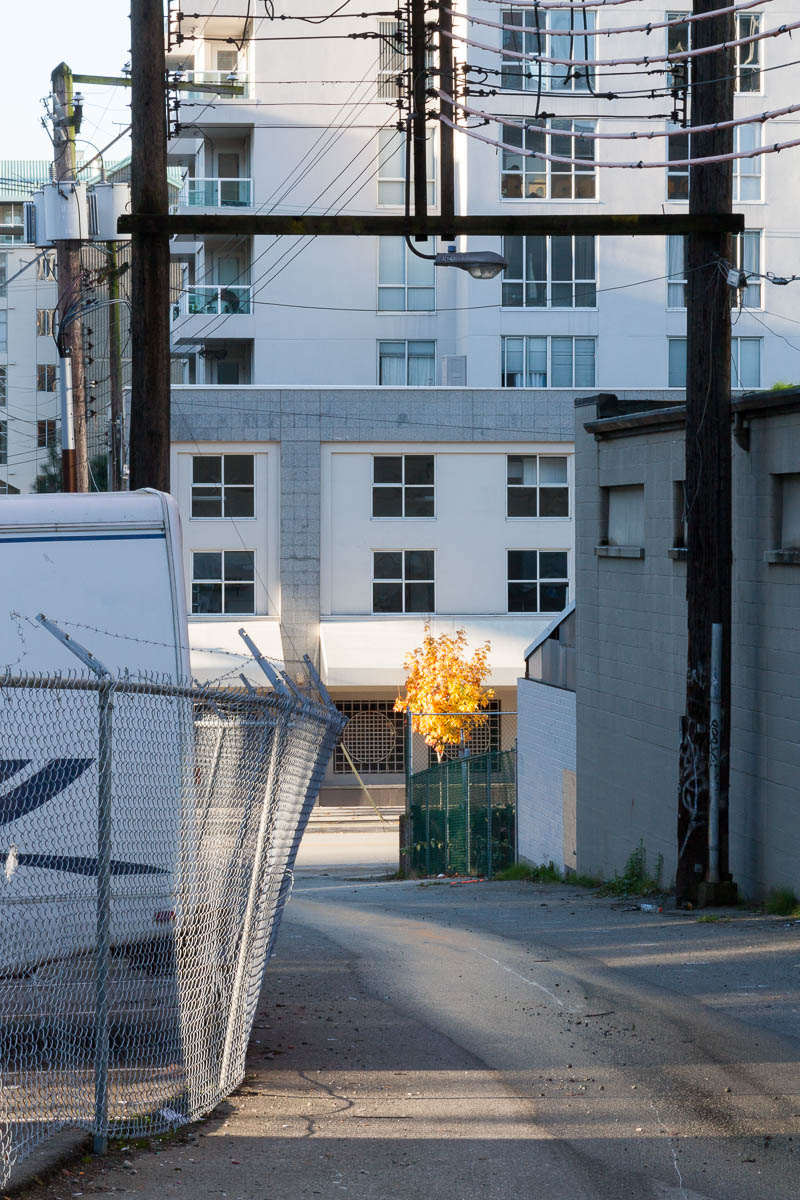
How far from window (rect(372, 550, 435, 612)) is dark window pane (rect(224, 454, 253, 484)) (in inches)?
174

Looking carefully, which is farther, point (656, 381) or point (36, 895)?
point (656, 381)

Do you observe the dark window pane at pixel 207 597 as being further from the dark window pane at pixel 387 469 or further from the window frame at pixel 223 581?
the dark window pane at pixel 387 469

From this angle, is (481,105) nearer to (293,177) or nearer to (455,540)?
(293,177)

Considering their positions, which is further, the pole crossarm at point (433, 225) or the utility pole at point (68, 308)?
the utility pole at point (68, 308)

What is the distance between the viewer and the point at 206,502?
42.8 metres

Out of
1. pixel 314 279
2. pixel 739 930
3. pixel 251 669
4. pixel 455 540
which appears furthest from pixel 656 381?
pixel 739 930

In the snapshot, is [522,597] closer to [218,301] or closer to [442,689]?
[442,689]

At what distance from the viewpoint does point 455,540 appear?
43469 millimetres

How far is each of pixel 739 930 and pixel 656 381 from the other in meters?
34.9

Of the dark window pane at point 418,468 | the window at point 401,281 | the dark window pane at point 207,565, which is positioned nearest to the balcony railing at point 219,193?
the window at point 401,281

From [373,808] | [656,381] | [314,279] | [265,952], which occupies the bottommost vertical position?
[373,808]

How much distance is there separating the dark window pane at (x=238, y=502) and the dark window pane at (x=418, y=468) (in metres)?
4.69

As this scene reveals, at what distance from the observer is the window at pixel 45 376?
7162cm

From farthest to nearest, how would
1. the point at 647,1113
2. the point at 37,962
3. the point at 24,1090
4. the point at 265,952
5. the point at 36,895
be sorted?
the point at 265,952 → the point at 647,1113 → the point at 36,895 → the point at 37,962 → the point at 24,1090
